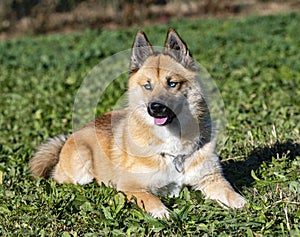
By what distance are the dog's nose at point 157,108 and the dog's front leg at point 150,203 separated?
0.65m

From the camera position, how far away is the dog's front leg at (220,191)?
4.49m

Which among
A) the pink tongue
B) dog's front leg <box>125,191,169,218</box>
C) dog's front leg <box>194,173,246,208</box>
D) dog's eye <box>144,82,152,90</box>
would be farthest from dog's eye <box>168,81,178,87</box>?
dog's front leg <box>125,191,169,218</box>

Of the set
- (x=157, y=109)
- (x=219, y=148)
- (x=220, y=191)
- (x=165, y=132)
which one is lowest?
(x=219, y=148)

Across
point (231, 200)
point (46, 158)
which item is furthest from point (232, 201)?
point (46, 158)

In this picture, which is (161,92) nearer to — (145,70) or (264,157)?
(145,70)

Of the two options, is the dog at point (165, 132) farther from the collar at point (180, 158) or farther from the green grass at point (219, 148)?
the green grass at point (219, 148)

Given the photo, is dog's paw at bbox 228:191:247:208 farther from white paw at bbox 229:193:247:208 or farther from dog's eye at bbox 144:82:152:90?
dog's eye at bbox 144:82:152:90

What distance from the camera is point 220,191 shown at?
468 centimetres

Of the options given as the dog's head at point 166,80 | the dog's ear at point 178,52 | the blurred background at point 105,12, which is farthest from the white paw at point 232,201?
the blurred background at point 105,12

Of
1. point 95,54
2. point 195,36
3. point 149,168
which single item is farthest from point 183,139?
point 195,36

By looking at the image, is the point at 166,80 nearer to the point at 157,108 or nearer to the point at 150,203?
the point at 157,108

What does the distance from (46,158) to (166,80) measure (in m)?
1.64

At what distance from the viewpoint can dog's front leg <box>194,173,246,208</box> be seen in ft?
14.7

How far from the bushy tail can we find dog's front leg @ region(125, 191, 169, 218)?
4.20 feet
